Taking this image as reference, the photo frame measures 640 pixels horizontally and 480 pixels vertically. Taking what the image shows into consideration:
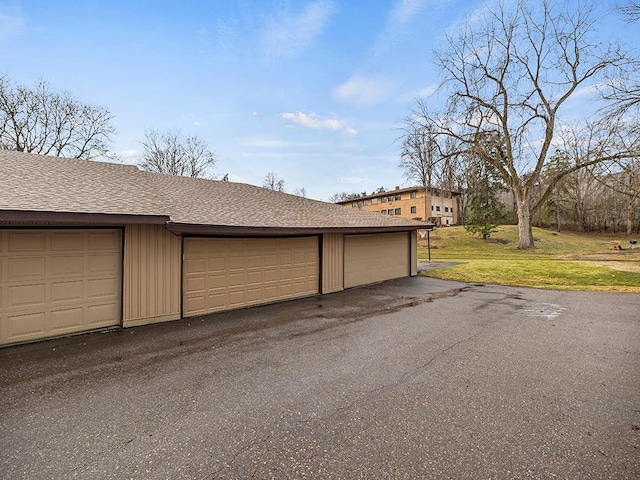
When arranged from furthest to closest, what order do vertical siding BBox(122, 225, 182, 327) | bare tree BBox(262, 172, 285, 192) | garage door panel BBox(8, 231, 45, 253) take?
bare tree BBox(262, 172, 285, 192) → vertical siding BBox(122, 225, 182, 327) → garage door panel BBox(8, 231, 45, 253)

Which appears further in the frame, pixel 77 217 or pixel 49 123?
pixel 49 123

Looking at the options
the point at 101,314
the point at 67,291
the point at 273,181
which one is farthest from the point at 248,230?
the point at 273,181

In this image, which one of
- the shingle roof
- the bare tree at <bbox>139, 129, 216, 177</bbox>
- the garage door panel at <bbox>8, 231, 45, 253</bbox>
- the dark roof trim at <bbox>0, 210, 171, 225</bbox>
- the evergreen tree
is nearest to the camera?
the dark roof trim at <bbox>0, 210, 171, 225</bbox>

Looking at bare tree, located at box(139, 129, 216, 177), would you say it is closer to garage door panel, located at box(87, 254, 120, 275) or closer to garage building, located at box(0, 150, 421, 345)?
garage building, located at box(0, 150, 421, 345)

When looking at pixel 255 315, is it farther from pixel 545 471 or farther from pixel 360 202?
pixel 360 202

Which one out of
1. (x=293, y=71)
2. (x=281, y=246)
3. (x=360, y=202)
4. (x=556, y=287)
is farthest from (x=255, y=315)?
(x=360, y=202)

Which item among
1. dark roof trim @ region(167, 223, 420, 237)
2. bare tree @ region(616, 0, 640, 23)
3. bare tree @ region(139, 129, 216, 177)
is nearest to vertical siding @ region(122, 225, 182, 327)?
dark roof trim @ region(167, 223, 420, 237)

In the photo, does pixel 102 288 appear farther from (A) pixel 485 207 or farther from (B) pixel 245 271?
(A) pixel 485 207

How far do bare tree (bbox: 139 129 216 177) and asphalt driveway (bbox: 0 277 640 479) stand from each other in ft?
98.6

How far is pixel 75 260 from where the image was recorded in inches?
229

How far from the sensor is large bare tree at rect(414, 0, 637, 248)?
1944cm

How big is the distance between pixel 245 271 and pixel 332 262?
327 centimetres

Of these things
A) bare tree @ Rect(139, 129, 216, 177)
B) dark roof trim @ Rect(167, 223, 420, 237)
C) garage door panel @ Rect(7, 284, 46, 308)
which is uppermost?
bare tree @ Rect(139, 129, 216, 177)

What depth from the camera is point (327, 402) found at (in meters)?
3.41
